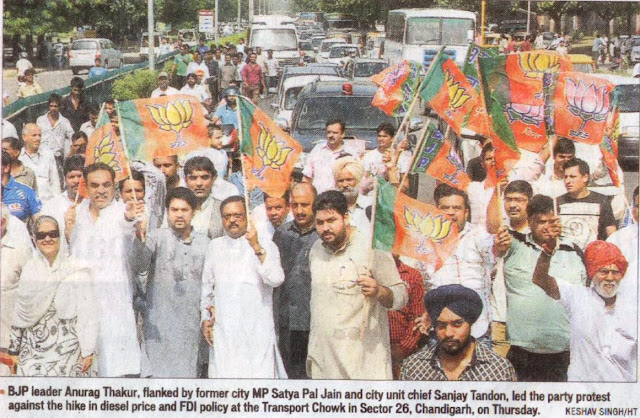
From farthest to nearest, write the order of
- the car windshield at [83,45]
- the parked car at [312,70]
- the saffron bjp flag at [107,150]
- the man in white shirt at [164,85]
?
the parked car at [312,70]
the car windshield at [83,45]
the man in white shirt at [164,85]
the saffron bjp flag at [107,150]

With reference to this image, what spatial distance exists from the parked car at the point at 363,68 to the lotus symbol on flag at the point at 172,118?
157 cm

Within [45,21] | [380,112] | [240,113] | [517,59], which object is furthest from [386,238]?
[45,21]

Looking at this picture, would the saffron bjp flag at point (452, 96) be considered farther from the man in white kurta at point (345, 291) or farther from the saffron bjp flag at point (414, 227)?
the man in white kurta at point (345, 291)

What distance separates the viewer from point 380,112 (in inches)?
249

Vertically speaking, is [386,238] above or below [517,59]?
below

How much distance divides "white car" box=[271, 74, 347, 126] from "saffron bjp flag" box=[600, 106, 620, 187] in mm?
2013

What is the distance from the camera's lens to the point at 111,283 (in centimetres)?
497

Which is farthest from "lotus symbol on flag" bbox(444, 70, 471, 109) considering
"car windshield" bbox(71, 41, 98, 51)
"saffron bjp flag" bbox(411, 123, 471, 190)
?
"car windshield" bbox(71, 41, 98, 51)

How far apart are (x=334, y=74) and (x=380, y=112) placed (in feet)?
4.54

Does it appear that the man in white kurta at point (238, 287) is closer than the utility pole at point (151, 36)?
Yes

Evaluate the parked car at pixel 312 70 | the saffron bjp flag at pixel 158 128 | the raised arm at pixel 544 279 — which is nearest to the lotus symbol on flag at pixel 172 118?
the saffron bjp flag at pixel 158 128

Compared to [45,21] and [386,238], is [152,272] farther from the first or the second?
[45,21]

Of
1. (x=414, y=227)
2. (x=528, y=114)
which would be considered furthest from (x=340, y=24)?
(x=414, y=227)

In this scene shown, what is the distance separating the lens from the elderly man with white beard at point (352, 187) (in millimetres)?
5027
